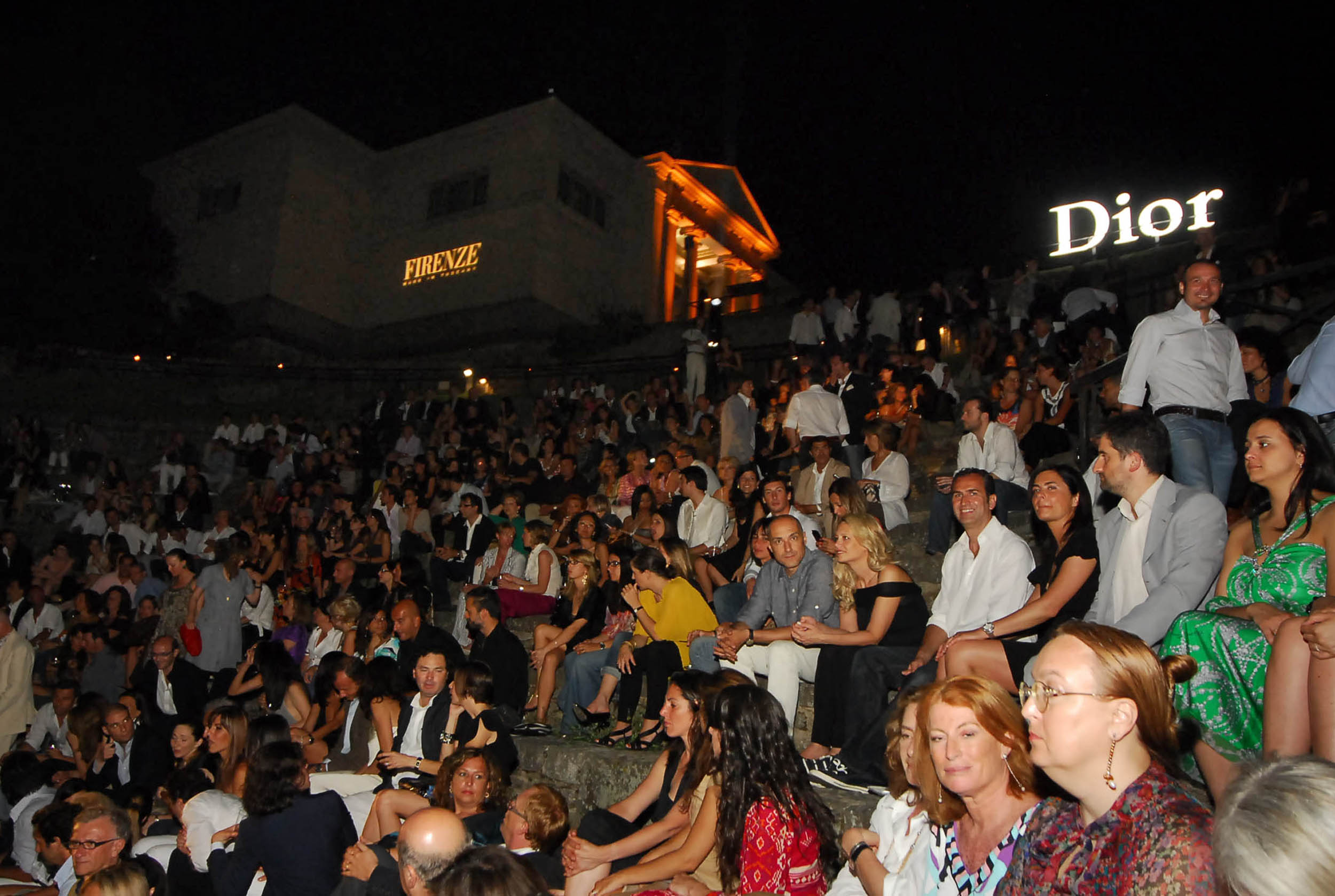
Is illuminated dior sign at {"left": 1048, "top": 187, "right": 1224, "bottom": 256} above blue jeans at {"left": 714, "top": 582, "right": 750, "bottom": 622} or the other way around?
above

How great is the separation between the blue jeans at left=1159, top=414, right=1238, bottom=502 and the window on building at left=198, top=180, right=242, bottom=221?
2642cm

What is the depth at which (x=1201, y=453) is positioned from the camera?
455cm

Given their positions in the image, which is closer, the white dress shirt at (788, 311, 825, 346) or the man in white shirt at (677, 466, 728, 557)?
the man in white shirt at (677, 466, 728, 557)

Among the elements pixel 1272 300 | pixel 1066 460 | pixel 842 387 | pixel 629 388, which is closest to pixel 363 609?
pixel 842 387

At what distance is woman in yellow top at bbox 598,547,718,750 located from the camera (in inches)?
217

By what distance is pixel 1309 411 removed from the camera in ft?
13.9

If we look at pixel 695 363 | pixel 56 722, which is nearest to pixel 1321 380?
pixel 56 722

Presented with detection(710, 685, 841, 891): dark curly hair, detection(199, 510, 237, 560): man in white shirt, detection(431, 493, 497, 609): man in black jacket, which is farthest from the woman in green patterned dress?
detection(199, 510, 237, 560): man in white shirt

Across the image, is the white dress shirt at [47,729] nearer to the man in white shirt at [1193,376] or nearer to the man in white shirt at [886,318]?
the man in white shirt at [1193,376]

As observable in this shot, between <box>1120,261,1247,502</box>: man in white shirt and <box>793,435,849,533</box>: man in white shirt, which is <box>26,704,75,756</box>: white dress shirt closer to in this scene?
<box>793,435,849,533</box>: man in white shirt

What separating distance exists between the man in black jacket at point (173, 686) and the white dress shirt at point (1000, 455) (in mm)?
6572

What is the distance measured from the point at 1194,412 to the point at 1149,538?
1433mm

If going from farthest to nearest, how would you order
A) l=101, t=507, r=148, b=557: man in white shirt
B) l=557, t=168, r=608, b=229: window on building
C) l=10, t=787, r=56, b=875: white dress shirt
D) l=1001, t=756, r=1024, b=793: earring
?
Result: 1. l=557, t=168, r=608, b=229: window on building
2. l=101, t=507, r=148, b=557: man in white shirt
3. l=10, t=787, r=56, b=875: white dress shirt
4. l=1001, t=756, r=1024, b=793: earring

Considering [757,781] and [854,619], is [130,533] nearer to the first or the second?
[854,619]
